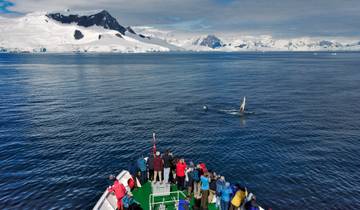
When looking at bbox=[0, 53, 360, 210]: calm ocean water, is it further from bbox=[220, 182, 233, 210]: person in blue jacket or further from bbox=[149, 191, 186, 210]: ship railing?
bbox=[220, 182, 233, 210]: person in blue jacket

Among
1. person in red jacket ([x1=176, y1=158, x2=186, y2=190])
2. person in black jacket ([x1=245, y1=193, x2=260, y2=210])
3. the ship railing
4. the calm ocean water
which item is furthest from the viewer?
the calm ocean water

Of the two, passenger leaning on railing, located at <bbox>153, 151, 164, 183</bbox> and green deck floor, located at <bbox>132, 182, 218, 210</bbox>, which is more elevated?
passenger leaning on railing, located at <bbox>153, 151, 164, 183</bbox>

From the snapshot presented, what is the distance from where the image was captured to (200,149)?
136 feet

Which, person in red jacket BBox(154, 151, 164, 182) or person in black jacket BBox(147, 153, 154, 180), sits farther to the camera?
person in black jacket BBox(147, 153, 154, 180)

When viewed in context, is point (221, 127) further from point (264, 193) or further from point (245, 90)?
point (245, 90)

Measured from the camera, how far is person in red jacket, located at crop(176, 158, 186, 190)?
75.2ft

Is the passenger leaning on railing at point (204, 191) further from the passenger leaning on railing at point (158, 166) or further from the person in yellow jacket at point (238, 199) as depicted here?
the passenger leaning on railing at point (158, 166)

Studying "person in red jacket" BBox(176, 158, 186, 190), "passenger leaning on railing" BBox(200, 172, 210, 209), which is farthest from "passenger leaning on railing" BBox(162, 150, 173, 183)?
"passenger leaning on railing" BBox(200, 172, 210, 209)

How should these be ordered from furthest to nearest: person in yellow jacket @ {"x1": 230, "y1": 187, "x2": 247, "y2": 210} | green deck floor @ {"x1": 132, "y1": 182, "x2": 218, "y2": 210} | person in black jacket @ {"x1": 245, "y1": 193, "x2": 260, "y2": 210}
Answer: green deck floor @ {"x1": 132, "y1": 182, "x2": 218, "y2": 210} → person in yellow jacket @ {"x1": 230, "y1": 187, "x2": 247, "y2": 210} → person in black jacket @ {"x1": 245, "y1": 193, "x2": 260, "y2": 210}

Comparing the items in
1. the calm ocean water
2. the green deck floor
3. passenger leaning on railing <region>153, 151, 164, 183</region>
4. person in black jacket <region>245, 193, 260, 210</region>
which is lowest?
the calm ocean water

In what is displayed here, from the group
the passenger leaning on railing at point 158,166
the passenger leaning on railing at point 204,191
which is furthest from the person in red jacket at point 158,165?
the passenger leaning on railing at point 204,191

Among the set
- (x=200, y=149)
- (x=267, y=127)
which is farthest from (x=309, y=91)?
(x=200, y=149)

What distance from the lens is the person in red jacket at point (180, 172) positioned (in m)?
22.9

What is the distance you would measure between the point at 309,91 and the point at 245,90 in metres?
18.8
